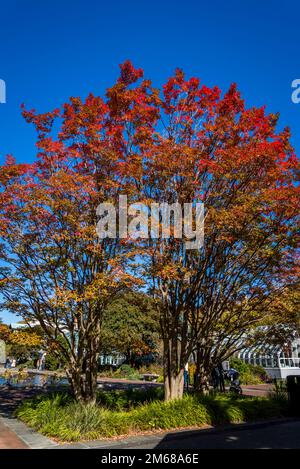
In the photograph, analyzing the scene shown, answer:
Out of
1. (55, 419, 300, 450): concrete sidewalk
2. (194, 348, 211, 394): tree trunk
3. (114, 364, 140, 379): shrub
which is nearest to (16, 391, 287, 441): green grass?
(55, 419, 300, 450): concrete sidewalk

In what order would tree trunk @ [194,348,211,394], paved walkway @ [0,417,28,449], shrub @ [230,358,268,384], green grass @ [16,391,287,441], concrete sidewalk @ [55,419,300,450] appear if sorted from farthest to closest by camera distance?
shrub @ [230,358,268,384] → tree trunk @ [194,348,211,394] → green grass @ [16,391,287,441] → concrete sidewalk @ [55,419,300,450] → paved walkway @ [0,417,28,449]

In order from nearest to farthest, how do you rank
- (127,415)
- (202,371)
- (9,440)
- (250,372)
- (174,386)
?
1. (9,440)
2. (127,415)
3. (174,386)
4. (202,371)
5. (250,372)

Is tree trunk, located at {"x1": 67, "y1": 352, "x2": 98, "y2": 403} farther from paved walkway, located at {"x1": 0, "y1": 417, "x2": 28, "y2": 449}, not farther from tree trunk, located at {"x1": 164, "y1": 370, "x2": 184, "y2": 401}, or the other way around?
tree trunk, located at {"x1": 164, "y1": 370, "x2": 184, "y2": 401}

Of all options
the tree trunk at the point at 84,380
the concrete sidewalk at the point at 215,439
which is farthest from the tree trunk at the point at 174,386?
the tree trunk at the point at 84,380

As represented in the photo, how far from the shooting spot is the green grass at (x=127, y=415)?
319 inches

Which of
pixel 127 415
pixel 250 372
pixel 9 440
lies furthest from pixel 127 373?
pixel 9 440

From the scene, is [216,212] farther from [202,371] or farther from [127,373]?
[127,373]

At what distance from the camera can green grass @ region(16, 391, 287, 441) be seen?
26.6 feet

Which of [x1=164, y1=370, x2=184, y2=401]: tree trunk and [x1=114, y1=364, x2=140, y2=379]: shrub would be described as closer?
[x1=164, y1=370, x2=184, y2=401]: tree trunk

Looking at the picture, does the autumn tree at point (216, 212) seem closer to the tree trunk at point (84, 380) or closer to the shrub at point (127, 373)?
the tree trunk at point (84, 380)

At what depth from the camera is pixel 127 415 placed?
8.88 meters

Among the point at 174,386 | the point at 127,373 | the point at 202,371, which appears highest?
the point at 202,371

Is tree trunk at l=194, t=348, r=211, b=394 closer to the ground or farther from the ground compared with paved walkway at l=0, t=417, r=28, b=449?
farther from the ground
